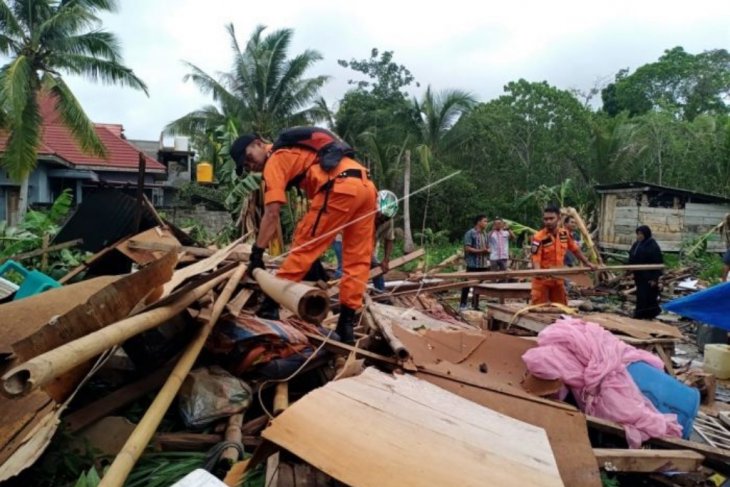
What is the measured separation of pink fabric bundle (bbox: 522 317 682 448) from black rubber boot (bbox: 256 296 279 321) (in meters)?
1.56

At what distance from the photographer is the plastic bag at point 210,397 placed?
2697mm

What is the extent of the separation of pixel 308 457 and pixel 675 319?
30.6ft

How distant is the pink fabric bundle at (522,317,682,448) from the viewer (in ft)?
10.0

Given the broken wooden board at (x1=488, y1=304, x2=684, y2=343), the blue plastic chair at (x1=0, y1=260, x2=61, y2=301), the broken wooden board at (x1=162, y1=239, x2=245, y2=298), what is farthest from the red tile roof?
the broken wooden board at (x1=488, y1=304, x2=684, y2=343)

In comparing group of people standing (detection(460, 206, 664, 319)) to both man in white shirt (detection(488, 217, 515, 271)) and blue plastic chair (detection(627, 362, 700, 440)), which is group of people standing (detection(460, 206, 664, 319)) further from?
blue plastic chair (detection(627, 362, 700, 440))

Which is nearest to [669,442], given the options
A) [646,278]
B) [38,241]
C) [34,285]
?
[34,285]

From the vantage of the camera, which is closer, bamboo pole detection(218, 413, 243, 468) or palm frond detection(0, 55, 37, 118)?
bamboo pole detection(218, 413, 243, 468)

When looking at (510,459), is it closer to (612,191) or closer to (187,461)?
(187,461)

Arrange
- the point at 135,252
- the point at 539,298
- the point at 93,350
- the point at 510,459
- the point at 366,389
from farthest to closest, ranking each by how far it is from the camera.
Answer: the point at 539,298
the point at 135,252
the point at 366,389
the point at 510,459
the point at 93,350

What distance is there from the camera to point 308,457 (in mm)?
1833

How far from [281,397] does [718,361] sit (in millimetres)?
4701

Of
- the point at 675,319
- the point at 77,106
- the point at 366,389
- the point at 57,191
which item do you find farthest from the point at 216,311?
the point at 57,191

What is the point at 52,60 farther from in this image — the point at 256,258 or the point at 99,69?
the point at 256,258

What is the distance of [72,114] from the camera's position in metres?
14.5
